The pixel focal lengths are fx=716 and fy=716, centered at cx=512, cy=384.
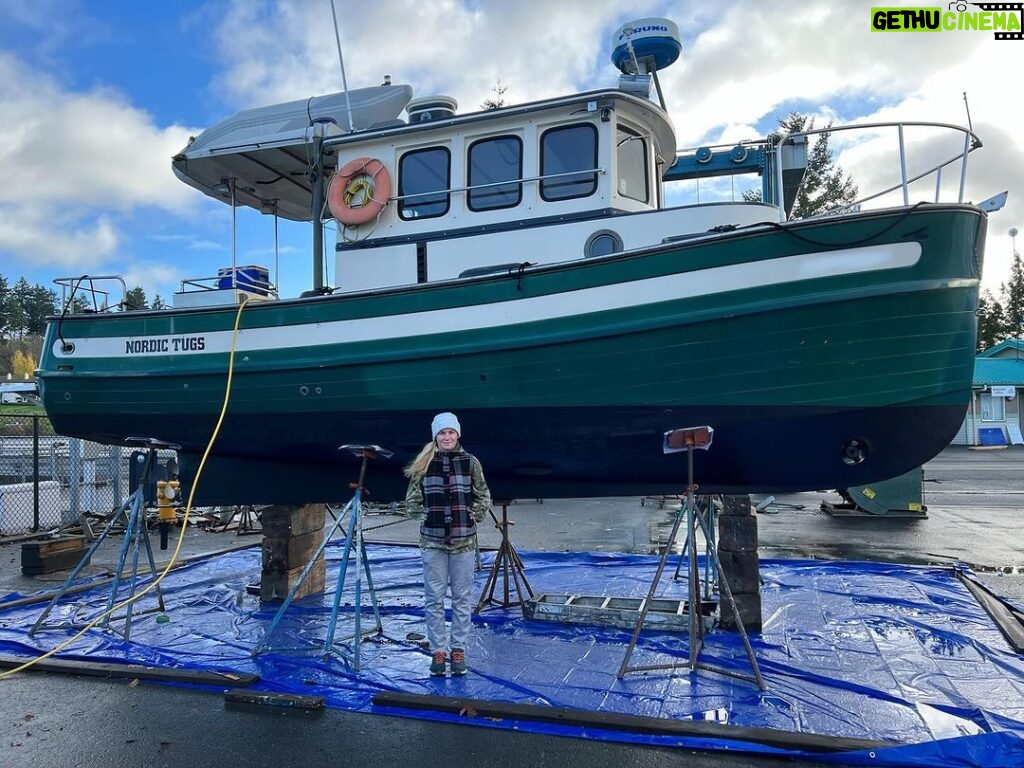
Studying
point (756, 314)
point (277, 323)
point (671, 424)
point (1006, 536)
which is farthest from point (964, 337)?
point (1006, 536)

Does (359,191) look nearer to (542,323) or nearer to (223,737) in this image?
(542,323)

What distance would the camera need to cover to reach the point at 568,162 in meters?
5.63

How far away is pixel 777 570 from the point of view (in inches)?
287

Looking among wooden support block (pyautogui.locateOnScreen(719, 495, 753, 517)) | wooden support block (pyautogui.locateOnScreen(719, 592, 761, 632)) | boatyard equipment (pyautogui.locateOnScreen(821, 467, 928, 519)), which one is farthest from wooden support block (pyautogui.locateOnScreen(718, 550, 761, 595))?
boatyard equipment (pyautogui.locateOnScreen(821, 467, 928, 519))

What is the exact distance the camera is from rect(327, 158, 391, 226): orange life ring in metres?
5.98

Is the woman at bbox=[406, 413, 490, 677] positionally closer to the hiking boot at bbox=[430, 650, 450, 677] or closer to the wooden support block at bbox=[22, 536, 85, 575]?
the hiking boot at bbox=[430, 650, 450, 677]

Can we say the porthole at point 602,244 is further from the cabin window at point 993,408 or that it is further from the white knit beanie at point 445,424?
the cabin window at point 993,408

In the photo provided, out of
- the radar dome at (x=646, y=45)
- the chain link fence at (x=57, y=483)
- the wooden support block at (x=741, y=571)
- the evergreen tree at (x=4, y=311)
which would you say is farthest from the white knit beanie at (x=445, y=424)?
the evergreen tree at (x=4, y=311)

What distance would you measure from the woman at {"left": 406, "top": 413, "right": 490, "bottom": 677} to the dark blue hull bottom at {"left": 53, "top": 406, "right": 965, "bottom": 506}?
74 cm

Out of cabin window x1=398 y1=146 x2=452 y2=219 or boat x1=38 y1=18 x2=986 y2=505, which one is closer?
boat x1=38 y1=18 x2=986 y2=505

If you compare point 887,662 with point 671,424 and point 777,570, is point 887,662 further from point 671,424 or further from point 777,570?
point 777,570

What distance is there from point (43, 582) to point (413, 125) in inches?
239

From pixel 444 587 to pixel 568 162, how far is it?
11.0 feet

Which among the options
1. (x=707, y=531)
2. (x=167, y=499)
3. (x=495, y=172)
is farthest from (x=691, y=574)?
(x=167, y=499)
